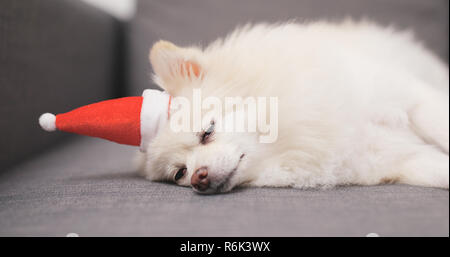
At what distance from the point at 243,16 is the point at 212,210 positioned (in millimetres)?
1678

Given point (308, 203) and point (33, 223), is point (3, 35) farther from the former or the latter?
point (308, 203)

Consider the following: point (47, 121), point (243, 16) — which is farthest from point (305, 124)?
point (243, 16)

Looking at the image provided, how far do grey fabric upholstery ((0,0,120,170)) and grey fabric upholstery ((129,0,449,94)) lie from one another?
24 centimetres

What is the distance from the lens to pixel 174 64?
123 centimetres

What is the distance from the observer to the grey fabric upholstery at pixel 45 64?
4.45 ft

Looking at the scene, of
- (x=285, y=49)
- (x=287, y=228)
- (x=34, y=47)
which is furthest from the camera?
(x=34, y=47)

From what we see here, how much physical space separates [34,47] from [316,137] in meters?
1.30

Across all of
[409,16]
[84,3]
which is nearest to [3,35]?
[84,3]

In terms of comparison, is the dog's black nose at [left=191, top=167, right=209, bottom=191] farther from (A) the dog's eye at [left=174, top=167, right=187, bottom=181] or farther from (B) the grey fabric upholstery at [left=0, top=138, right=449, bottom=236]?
(A) the dog's eye at [left=174, top=167, right=187, bottom=181]

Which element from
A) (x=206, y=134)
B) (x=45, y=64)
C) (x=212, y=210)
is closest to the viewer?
(x=212, y=210)

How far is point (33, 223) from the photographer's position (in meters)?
0.80

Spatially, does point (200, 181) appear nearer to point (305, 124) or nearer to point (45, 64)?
point (305, 124)

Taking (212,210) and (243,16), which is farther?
(243,16)

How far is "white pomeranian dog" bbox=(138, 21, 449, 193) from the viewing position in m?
1.10
